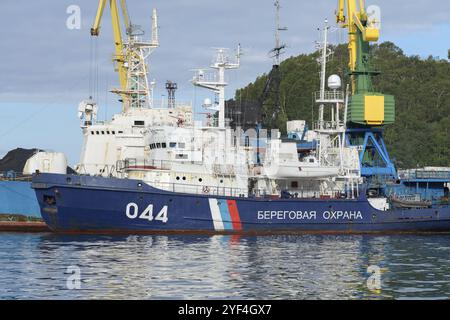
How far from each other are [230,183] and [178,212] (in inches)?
141

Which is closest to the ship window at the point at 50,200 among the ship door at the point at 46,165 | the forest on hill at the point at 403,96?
the ship door at the point at 46,165

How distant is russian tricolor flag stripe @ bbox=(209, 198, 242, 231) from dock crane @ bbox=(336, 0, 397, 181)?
989 cm

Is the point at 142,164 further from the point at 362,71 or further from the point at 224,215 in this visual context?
the point at 362,71

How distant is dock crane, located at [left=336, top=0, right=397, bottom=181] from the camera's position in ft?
149

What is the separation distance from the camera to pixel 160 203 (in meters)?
36.9

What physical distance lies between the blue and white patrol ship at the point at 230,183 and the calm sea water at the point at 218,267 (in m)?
1.35

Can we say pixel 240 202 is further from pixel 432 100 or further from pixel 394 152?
pixel 432 100

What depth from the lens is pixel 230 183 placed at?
130ft

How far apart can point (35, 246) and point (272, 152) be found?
1304cm

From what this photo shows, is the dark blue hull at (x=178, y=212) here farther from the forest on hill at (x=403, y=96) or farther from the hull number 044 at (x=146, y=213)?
the forest on hill at (x=403, y=96)

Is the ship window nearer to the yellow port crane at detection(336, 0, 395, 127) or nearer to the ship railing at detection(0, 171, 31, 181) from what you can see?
the ship railing at detection(0, 171, 31, 181)

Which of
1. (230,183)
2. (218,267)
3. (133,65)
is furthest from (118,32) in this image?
(218,267)

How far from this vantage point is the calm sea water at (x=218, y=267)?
2158 cm

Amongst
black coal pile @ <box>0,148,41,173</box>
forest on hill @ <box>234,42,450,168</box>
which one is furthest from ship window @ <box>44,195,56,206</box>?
forest on hill @ <box>234,42,450,168</box>
